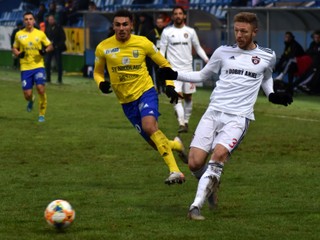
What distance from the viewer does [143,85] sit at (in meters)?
13.7

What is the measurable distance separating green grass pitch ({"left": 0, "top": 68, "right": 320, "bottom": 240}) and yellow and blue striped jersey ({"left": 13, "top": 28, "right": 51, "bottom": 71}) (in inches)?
49.0

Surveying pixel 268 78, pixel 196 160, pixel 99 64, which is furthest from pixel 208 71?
pixel 99 64

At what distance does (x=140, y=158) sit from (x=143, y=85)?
8.89ft

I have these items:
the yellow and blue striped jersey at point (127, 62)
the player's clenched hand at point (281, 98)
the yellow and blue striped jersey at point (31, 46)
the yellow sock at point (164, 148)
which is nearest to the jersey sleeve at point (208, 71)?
the player's clenched hand at point (281, 98)

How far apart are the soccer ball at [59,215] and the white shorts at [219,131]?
1.61 metres

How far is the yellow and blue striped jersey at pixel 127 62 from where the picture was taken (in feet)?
44.5

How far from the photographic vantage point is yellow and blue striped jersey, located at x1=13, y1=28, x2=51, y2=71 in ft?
74.4

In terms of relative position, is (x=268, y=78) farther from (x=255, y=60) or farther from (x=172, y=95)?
(x=172, y=95)

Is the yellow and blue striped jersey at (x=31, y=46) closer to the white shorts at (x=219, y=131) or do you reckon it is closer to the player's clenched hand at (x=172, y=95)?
the player's clenched hand at (x=172, y=95)

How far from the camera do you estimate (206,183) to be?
407 inches

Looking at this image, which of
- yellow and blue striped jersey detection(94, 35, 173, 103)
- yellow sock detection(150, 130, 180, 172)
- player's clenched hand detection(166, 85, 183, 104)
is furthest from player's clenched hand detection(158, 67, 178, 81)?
yellow and blue striped jersey detection(94, 35, 173, 103)

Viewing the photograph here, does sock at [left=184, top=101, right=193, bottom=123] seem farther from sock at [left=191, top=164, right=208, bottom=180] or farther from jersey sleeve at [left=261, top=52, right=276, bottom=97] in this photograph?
sock at [left=191, top=164, right=208, bottom=180]

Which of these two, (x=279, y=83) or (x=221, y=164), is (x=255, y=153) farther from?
(x=279, y=83)

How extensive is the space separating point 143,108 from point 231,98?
2.86 metres
